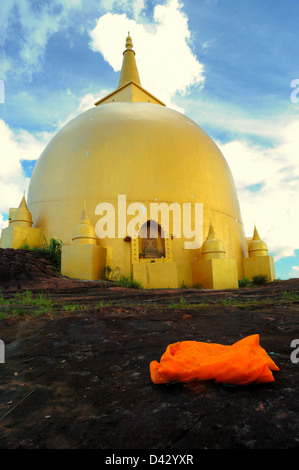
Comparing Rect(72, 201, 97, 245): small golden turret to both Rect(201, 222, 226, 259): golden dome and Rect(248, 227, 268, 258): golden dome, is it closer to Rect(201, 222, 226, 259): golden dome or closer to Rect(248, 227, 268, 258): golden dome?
Rect(201, 222, 226, 259): golden dome

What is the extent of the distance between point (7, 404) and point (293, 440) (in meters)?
1.66

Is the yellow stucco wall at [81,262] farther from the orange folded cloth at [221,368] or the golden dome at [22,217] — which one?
the orange folded cloth at [221,368]

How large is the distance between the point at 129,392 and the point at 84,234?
29.2 feet

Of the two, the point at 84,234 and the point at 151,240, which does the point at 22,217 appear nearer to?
the point at 84,234

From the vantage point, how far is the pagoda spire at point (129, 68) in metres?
17.2

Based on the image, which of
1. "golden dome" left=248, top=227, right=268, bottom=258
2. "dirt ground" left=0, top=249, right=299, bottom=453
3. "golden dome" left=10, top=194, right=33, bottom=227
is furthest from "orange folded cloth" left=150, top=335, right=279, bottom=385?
"golden dome" left=248, top=227, right=268, bottom=258

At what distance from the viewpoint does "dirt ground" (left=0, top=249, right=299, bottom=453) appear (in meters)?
1.54

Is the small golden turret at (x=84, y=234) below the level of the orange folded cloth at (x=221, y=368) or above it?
above

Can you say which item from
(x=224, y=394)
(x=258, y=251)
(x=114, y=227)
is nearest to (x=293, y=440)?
(x=224, y=394)

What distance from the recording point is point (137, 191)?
11891 millimetres

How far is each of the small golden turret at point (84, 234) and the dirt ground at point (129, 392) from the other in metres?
6.52

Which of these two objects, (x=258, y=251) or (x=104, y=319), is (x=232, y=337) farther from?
(x=258, y=251)

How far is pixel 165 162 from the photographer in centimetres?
1264

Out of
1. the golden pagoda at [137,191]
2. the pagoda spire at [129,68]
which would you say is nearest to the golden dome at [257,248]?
the golden pagoda at [137,191]
